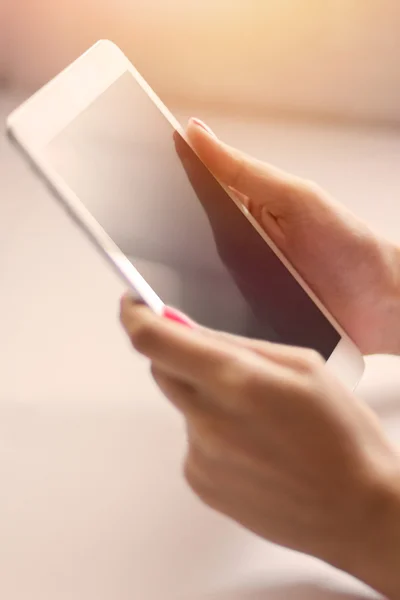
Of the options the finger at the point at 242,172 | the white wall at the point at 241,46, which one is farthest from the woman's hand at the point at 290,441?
the white wall at the point at 241,46

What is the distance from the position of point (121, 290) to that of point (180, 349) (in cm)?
25

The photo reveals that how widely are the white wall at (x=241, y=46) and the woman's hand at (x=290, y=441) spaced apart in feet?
1.40

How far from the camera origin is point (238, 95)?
758 mm

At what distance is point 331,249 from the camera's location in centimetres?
54

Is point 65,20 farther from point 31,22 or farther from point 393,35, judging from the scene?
point 393,35

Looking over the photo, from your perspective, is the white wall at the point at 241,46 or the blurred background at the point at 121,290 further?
the white wall at the point at 241,46

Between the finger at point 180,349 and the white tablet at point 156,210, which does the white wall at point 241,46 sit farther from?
the finger at point 180,349

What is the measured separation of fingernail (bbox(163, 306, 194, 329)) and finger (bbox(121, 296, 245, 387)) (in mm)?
20

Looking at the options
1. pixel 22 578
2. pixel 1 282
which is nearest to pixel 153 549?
pixel 22 578

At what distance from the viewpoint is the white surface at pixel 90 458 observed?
41 centimetres

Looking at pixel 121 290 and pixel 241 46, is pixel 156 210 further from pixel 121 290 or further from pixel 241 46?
pixel 241 46

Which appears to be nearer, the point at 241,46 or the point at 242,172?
the point at 242,172

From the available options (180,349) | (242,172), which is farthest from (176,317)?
(242,172)

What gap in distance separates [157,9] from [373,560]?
566mm
